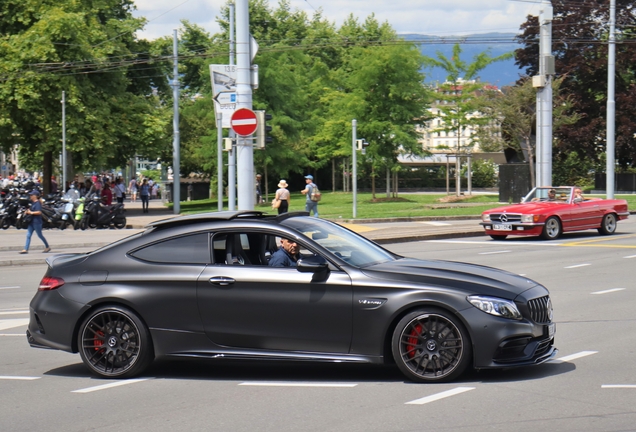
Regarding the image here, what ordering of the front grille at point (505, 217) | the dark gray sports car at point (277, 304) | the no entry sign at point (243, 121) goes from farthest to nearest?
the front grille at point (505, 217) < the no entry sign at point (243, 121) < the dark gray sports car at point (277, 304)

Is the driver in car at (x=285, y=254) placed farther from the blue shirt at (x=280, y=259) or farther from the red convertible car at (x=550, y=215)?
the red convertible car at (x=550, y=215)

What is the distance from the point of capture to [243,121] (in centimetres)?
1770

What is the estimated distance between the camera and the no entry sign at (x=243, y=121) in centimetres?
1770

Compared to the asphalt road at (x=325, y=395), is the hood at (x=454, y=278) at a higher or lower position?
higher

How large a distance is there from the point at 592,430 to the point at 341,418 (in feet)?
5.48

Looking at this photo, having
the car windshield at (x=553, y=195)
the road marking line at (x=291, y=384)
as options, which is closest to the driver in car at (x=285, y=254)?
the road marking line at (x=291, y=384)

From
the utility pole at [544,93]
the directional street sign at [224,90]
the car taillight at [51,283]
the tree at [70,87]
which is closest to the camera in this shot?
the car taillight at [51,283]

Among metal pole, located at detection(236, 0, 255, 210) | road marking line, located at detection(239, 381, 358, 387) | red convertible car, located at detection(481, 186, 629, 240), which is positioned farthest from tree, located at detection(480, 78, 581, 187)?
road marking line, located at detection(239, 381, 358, 387)

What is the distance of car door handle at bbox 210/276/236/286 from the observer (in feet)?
24.8

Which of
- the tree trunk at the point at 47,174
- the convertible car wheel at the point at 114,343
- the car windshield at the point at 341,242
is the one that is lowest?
the convertible car wheel at the point at 114,343

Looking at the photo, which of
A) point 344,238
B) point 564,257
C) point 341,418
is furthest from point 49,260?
point 564,257

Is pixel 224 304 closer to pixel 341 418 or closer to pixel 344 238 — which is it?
pixel 344 238

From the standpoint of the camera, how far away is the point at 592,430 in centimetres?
573

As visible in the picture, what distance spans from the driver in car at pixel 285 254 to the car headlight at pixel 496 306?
5.23 feet
